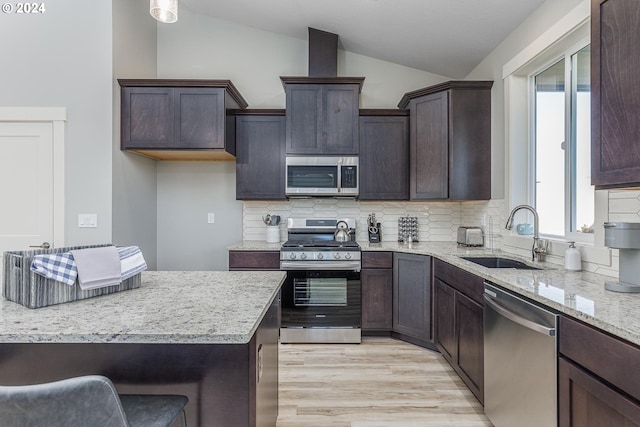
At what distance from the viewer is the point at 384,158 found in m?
3.48

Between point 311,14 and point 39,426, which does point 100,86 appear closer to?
point 311,14

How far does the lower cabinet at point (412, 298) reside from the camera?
2.98m

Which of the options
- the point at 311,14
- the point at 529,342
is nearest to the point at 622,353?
the point at 529,342

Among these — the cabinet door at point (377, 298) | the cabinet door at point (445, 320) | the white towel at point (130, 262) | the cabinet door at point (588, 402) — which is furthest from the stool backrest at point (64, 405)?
the cabinet door at point (377, 298)

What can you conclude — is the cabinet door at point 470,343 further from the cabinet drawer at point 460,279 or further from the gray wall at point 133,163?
the gray wall at point 133,163

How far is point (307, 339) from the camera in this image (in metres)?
3.14

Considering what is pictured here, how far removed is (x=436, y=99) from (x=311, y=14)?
143 centimetres

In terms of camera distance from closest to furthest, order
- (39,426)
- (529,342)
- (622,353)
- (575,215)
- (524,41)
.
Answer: (39,426), (622,353), (529,342), (575,215), (524,41)

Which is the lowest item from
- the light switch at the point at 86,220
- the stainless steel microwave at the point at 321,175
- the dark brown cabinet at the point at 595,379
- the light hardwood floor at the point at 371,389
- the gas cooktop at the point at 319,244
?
the light hardwood floor at the point at 371,389

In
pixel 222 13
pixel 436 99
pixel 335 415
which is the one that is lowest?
pixel 335 415

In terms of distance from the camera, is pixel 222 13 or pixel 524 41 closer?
pixel 524 41

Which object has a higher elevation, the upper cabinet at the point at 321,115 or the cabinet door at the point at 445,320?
the upper cabinet at the point at 321,115

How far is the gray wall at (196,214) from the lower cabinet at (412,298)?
1.80m

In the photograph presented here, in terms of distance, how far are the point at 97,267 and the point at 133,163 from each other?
225cm
